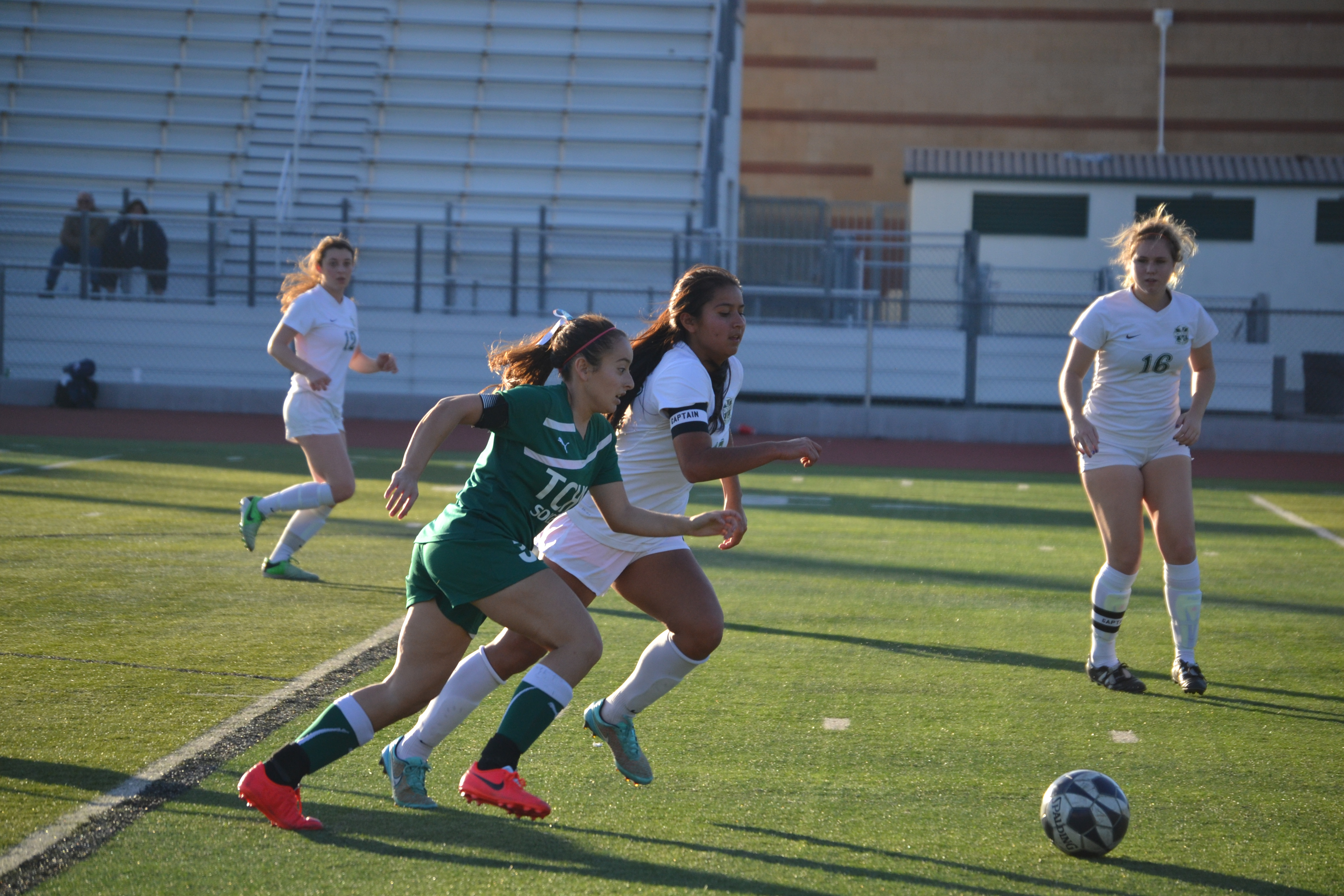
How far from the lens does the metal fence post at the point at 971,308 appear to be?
1823 cm

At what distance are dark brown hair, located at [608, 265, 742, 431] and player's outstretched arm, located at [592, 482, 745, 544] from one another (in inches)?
13.9

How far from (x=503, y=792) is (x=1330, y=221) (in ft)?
74.2

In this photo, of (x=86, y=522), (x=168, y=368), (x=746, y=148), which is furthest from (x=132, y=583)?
(x=746, y=148)

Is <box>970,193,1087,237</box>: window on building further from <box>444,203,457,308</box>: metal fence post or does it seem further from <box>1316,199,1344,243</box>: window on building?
<box>444,203,457,308</box>: metal fence post

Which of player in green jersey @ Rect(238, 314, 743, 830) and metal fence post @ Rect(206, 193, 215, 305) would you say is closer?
player in green jersey @ Rect(238, 314, 743, 830)

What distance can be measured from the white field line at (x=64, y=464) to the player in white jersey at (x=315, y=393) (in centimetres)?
533

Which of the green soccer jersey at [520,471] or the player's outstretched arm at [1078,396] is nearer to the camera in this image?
the green soccer jersey at [520,471]

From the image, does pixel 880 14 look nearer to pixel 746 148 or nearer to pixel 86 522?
pixel 746 148

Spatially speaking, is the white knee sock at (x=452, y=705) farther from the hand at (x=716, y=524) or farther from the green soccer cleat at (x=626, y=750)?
the hand at (x=716, y=524)

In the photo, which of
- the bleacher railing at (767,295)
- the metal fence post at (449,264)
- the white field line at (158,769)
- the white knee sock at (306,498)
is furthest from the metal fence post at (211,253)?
the white field line at (158,769)

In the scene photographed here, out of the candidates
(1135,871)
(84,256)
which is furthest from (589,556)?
(84,256)

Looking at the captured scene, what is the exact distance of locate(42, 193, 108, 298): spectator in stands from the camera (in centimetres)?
1933

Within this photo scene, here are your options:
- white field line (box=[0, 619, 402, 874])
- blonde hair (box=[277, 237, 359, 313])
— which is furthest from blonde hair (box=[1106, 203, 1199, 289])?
blonde hair (box=[277, 237, 359, 313])

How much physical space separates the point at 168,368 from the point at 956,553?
14007 millimetres
